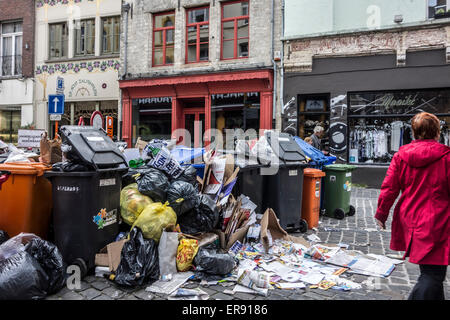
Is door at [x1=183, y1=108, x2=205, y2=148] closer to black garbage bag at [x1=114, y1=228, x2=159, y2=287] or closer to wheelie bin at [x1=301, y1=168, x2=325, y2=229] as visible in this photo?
wheelie bin at [x1=301, y1=168, x2=325, y2=229]

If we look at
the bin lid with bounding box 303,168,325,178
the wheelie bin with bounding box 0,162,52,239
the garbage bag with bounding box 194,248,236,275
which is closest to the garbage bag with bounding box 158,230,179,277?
the garbage bag with bounding box 194,248,236,275

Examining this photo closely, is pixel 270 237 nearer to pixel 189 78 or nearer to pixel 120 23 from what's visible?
pixel 189 78

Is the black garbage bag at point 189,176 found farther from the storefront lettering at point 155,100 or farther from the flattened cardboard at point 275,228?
the storefront lettering at point 155,100

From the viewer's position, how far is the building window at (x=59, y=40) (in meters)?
15.9

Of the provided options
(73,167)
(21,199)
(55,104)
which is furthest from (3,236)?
(55,104)

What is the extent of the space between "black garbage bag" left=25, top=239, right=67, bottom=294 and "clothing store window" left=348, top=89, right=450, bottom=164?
9.94 m

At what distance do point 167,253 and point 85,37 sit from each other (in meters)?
14.4

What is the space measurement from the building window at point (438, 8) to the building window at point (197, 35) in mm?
7342

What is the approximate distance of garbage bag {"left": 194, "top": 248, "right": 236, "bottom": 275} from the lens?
375 centimetres

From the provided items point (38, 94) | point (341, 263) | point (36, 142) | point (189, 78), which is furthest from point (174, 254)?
point (38, 94)

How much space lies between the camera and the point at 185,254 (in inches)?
152

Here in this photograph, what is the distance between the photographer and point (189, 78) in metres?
13.2

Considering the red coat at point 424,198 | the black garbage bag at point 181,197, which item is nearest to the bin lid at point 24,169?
the black garbage bag at point 181,197

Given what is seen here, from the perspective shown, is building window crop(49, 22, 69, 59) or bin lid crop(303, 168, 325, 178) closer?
bin lid crop(303, 168, 325, 178)
